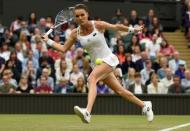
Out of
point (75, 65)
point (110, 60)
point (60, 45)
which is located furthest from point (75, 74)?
point (110, 60)

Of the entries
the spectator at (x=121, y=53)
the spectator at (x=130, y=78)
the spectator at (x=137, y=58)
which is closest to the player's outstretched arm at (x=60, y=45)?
the spectator at (x=130, y=78)

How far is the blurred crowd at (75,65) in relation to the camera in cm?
1911

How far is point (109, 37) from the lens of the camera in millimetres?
22844

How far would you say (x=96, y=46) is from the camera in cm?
1241

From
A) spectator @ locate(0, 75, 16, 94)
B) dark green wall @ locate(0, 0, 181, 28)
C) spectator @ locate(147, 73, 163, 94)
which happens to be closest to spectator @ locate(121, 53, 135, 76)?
spectator @ locate(147, 73, 163, 94)

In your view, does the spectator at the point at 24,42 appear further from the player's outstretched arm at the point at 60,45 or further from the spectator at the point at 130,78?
the player's outstretched arm at the point at 60,45

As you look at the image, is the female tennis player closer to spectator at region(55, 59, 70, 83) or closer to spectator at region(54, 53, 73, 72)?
spectator at region(55, 59, 70, 83)

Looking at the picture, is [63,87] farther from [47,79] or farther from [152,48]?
[152,48]

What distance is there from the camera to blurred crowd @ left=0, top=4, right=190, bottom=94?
19.1m

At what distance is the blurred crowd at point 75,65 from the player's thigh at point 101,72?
6085mm

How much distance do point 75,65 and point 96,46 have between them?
732 centimetres

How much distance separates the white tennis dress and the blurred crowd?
19.8 feet
